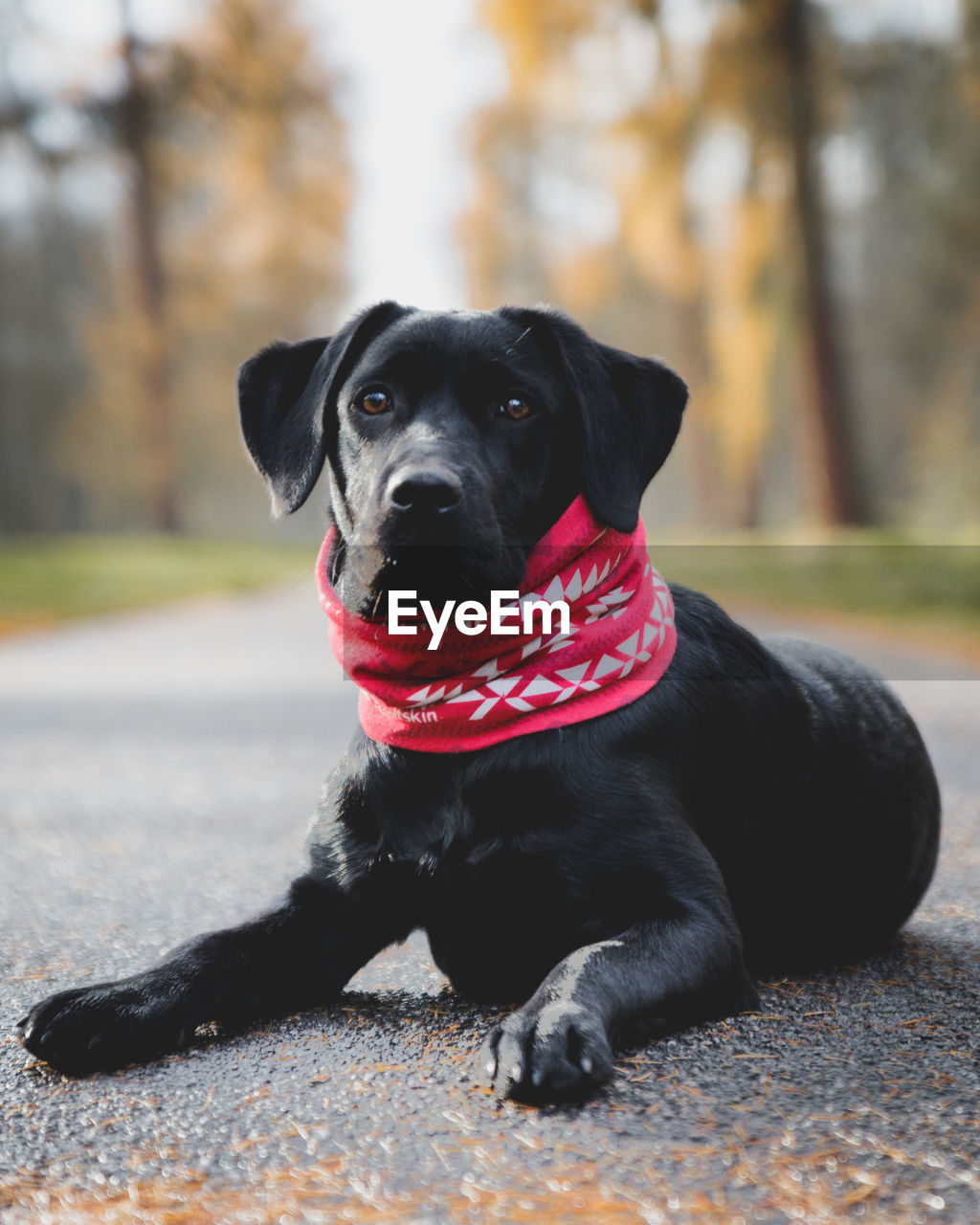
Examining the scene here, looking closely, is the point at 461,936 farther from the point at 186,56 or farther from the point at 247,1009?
the point at 186,56

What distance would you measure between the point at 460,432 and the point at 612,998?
3.86ft

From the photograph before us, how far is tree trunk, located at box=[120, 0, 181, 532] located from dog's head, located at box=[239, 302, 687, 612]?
24547 millimetres

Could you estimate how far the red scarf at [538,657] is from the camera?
A: 7.93 feet

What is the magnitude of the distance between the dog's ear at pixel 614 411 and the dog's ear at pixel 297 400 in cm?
36

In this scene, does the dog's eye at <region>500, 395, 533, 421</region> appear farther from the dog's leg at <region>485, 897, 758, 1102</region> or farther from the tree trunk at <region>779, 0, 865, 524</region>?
the tree trunk at <region>779, 0, 865, 524</region>

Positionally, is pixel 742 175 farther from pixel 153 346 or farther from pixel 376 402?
pixel 376 402

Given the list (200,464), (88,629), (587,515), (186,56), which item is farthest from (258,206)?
(587,515)

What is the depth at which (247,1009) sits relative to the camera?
240 cm

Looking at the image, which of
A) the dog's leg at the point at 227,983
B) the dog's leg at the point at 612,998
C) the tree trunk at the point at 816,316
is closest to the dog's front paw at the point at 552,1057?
the dog's leg at the point at 612,998

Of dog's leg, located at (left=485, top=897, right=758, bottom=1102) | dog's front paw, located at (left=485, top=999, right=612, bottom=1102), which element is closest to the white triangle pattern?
dog's leg, located at (left=485, top=897, right=758, bottom=1102)

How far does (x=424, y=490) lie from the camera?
2.35m

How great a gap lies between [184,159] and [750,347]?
44.8ft

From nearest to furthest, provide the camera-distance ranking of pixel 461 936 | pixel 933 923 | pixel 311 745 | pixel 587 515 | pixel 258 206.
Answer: pixel 461 936, pixel 587 515, pixel 933 923, pixel 311 745, pixel 258 206

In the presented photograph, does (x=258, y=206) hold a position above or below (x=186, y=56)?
below
